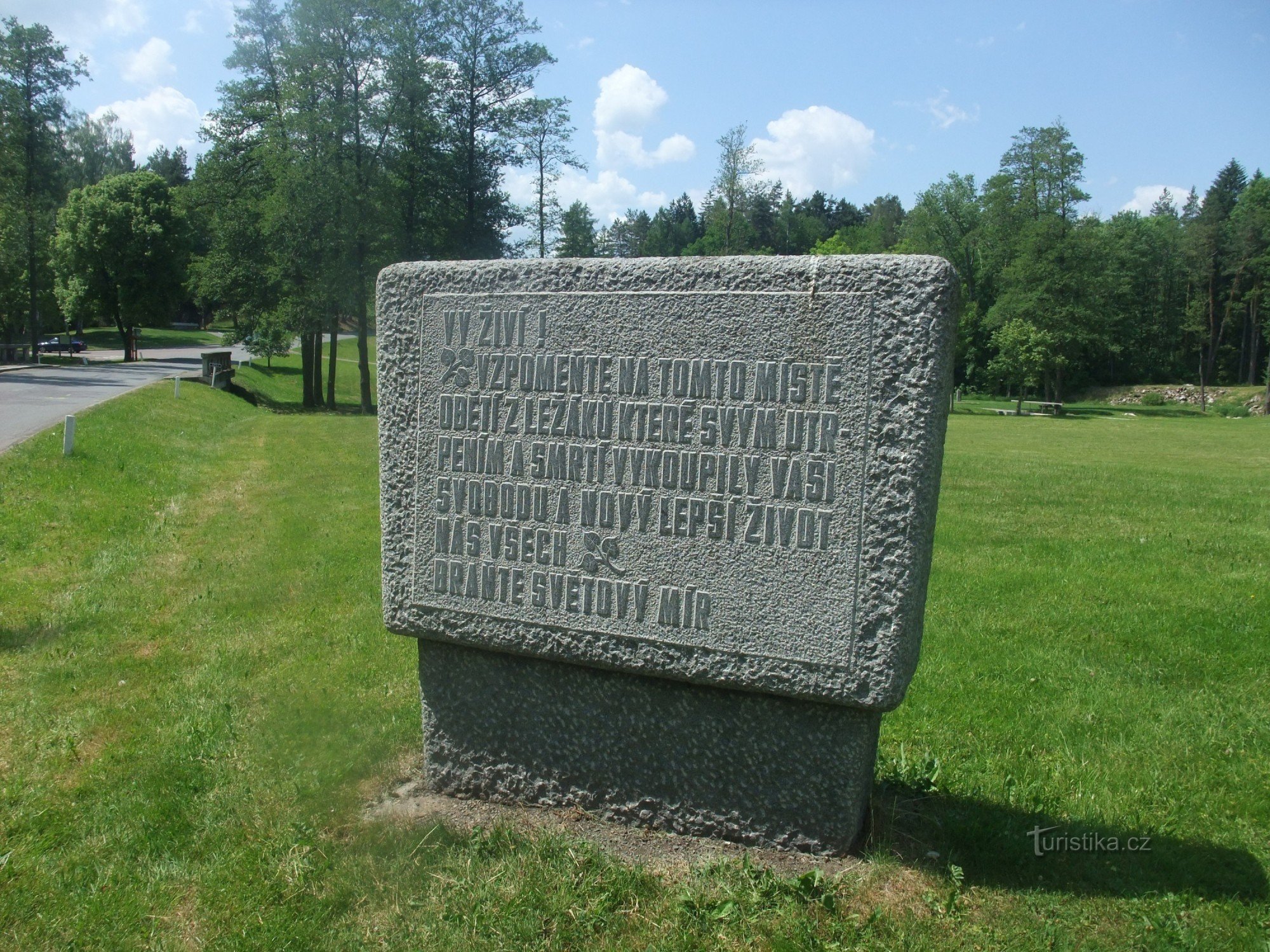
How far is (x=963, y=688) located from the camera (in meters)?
5.12

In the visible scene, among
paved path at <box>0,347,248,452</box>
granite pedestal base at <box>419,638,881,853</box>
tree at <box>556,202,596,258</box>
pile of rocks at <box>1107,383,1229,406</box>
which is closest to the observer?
granite pedestal base at <box>419,638,881,853</box>

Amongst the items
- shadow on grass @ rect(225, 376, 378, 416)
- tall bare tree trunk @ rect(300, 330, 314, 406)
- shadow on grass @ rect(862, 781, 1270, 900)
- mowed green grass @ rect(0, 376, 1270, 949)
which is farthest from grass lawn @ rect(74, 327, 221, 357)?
shadow on grass @ rect(862, 781, 1270, 900)

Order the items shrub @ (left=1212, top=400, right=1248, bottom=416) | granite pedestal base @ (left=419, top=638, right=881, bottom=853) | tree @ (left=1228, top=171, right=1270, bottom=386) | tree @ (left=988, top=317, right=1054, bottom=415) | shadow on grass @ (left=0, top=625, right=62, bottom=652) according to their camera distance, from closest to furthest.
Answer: granite pedestal base @ (left=419, top=638, right=881, bottom=853)
shadow on grass @ (left=0, top=625, right=62, bottom=652)
shrub @ (left=1212, top=400, right=1248, bottom=416)
tree @ (left=988, top=317, right=1054, bottom=415)
tree @ (left=1228, top=171, right=1270, bottom=386)

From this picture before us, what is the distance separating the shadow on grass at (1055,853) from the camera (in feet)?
10.7

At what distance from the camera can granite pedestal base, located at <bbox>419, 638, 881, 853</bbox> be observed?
339 centimetres

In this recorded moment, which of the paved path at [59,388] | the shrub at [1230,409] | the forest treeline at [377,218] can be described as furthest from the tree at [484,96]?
the shrub at [1230,409]

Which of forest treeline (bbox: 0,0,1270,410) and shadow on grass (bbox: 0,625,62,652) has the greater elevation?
forest treeline (bbox: 0,0,1270,410)

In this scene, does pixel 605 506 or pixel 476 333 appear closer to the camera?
pixel 605 506

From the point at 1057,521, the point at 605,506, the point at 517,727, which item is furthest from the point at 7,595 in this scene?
the point at 1057,521

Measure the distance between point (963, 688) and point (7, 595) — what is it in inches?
253

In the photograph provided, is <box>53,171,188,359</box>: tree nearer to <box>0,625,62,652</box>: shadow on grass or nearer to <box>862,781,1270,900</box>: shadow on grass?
<box>0,625,62,652</box>: shadow on grass

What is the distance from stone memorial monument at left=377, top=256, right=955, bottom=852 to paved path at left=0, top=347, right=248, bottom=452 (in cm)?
1174

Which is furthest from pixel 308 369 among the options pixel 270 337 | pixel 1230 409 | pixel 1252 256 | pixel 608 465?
pixel 1252 256

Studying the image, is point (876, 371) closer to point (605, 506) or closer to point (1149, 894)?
point (605, 506)
